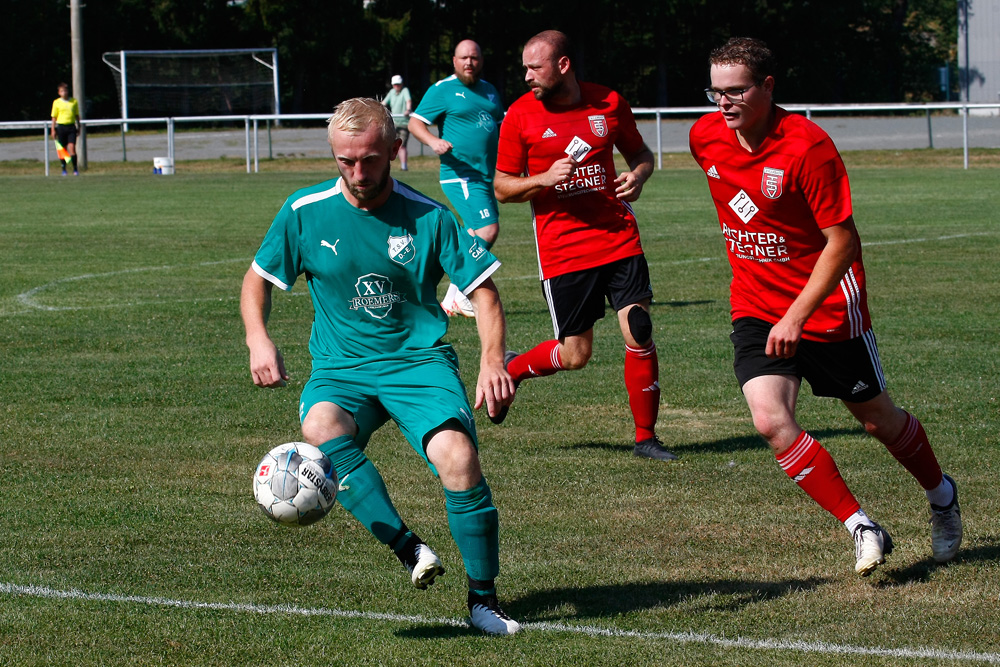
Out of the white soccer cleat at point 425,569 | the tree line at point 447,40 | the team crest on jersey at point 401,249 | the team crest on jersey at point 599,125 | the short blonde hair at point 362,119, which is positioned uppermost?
the tree line at point 447,40

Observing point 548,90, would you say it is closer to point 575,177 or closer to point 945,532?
point 575,177

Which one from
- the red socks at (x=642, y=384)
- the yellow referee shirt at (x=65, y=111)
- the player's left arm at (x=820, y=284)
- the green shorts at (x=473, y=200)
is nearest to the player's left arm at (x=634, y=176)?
the red socks at (x=642, y=384)

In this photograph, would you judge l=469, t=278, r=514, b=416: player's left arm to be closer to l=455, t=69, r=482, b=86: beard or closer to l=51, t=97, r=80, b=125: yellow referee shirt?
l=455, t=69, r=482, b=86: beard

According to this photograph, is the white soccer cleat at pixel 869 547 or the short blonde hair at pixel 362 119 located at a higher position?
the short blonde hair at pixel 362 119

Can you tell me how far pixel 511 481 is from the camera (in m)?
6.30

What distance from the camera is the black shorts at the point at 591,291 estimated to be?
7.09m

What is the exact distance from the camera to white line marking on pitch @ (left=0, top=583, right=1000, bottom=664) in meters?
4.06

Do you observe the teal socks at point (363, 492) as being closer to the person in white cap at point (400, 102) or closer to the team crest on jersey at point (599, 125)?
the team crest on jersey at point (599, 125)

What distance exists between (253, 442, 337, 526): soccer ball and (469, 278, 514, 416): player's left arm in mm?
543

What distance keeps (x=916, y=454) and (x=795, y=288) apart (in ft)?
2.62

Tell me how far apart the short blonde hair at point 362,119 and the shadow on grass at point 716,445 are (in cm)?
309

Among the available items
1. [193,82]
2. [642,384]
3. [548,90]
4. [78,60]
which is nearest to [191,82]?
[193,82]

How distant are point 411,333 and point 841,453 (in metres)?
3.02

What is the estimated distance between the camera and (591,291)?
7.18 metres
